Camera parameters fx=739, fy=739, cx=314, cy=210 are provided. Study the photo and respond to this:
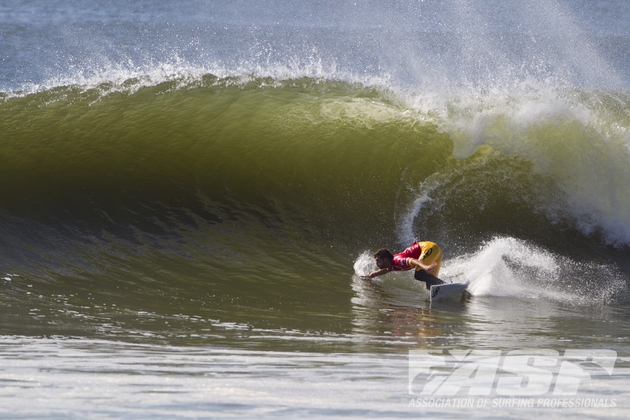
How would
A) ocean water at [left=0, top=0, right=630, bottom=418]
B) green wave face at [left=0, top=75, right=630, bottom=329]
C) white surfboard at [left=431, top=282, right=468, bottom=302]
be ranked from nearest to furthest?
ocean water at [left=0, top=0, right=630, bottom=418] < white surfboard at [left=431, top=282, right=468, bottom=302] < green wave face at [left=0, top=75, right=630, bottom=329]

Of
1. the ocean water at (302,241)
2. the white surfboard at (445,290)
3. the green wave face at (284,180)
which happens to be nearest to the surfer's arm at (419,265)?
the ocean water at (302,241)

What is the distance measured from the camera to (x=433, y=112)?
10.5 meters

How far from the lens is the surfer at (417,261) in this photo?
7043 mm

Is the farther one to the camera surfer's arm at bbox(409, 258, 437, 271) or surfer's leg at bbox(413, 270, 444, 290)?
surfer's arm at bbox(409, 258, 437, 271)

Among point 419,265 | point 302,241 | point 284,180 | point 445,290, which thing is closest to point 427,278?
point 419,265

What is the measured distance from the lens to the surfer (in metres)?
7.04

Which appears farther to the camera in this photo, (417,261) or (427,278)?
(417,261)

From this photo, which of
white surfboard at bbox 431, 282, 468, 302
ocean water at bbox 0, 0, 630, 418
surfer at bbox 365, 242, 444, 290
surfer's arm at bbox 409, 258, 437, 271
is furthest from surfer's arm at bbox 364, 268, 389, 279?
white surfboard at bbox 431, 282, 468, 302

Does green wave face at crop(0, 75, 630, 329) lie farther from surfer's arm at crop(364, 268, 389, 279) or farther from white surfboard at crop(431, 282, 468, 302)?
white surfboard at crop(431, 282, 468, 302)

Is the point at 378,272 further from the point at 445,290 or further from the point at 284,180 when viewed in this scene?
the point at 284,180

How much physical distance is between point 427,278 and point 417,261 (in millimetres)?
A: 209

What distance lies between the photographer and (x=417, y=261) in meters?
7.11

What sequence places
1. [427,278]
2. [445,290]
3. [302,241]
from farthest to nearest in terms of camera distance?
1. [302,241]
2. [427,278]
3. [445,290]

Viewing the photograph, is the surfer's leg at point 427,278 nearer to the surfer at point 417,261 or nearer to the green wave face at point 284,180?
the surfer at point 417,261
